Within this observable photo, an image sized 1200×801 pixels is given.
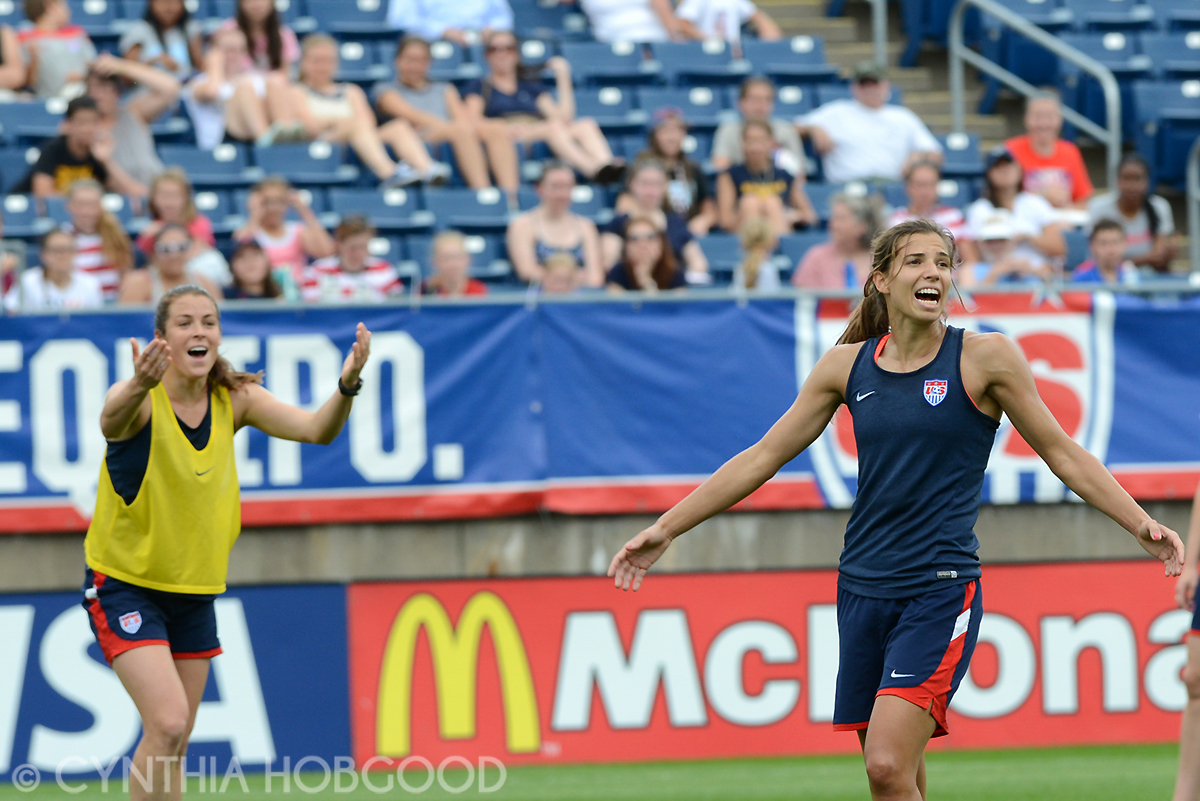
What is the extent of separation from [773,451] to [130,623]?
2361 mm

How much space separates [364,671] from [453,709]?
531 millimetres

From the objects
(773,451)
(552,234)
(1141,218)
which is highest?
(773,451)

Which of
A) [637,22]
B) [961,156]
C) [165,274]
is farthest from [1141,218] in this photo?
[165,274]

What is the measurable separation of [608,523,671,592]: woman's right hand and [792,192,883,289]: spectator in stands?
5.35 m

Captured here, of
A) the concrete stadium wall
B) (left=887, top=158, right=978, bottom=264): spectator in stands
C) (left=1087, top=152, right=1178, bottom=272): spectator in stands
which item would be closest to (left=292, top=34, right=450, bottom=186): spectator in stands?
(left=887, top=158, right=978, bottom=264): spectator in stands

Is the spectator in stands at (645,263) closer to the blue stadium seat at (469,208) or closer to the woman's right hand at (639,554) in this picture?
the blue stadium seat at (469,208)

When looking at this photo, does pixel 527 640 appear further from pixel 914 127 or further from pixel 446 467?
pixel 914 127

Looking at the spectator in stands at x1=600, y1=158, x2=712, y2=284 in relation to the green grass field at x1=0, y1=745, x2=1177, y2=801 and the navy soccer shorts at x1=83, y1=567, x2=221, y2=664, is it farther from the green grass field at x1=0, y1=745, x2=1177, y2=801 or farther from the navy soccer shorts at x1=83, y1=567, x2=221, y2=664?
the navy soccer shorts at x1=83, y1=567, x2=221, y2=664

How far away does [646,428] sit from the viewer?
28.7 feet

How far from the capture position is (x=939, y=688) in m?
4.49

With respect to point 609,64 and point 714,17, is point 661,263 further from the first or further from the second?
point 714,17

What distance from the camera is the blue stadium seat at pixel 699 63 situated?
43.6 ft

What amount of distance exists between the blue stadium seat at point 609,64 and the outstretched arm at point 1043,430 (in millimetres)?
8980

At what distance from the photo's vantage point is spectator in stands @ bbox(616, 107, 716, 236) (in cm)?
1138
